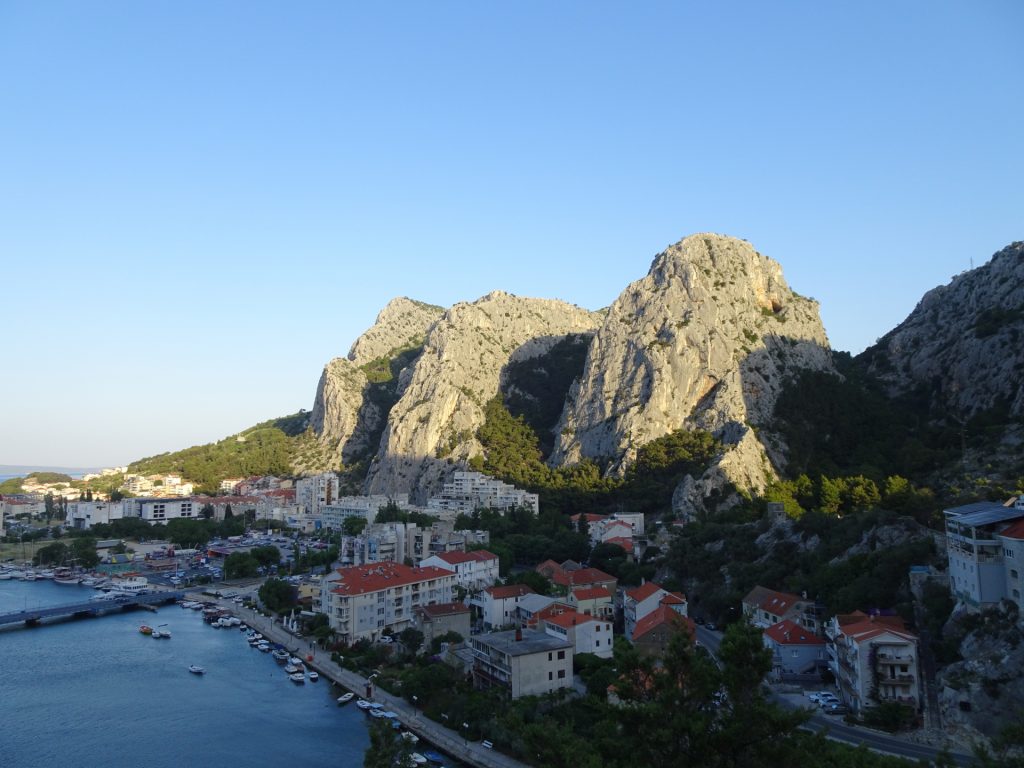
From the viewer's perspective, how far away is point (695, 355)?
227 feet

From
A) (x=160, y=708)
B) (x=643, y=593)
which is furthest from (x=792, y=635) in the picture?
(x=160, y=708)

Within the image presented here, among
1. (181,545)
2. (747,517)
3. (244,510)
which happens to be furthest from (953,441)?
(244,510)

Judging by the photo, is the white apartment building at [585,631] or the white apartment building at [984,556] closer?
the white apartment building at [984,556]

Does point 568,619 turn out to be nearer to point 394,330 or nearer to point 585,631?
point 585,631

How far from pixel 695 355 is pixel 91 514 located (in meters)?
62.5

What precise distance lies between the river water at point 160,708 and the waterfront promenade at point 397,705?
1.02 meters

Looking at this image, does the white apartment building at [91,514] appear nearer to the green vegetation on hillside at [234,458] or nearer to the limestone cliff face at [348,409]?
the green vegetation on hillside at [234,458]

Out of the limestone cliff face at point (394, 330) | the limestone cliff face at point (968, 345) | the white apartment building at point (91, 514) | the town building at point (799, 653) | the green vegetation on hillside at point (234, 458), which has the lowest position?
the town building at point (799, 653)

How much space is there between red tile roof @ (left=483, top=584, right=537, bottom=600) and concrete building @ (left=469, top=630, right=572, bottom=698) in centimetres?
668

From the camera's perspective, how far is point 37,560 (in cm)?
5956

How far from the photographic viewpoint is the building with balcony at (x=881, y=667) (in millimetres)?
22625

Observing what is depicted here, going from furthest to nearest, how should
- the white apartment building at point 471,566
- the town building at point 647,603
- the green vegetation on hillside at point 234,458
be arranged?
the green vegetation on hillside at point 234,458, the white apartment building at point 471,566, the town building at point 647,603

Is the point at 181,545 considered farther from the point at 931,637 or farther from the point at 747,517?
the point at 931,637

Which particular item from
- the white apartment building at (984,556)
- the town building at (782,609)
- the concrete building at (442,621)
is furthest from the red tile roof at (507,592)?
the white apartment building at (984,556)
